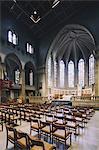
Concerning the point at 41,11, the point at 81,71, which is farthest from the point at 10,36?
the point at 81,71

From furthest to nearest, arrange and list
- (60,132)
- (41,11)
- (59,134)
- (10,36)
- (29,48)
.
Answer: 1. (29,48)
2. (41,11)
3. (10,36)
4. (60,132)
5. (59,134)

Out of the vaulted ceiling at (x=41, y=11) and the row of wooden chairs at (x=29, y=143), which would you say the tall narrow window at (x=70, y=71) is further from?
the row of wooden chairs at (x=29, y=143)

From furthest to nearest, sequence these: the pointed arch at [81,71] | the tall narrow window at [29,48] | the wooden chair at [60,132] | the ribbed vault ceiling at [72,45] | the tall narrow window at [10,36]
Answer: the pointed arch at [81,71]
the ribbed vault ceiling at [72,45]
the tall narrow window at [29,48]
the tall narrow window at [10,36]
the wooden chair at [60,132]

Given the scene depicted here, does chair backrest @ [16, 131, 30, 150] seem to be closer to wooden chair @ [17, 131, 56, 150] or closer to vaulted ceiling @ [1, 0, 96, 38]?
wooden chair @ [17, 131, 56, 150]

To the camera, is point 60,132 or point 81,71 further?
point 81,71

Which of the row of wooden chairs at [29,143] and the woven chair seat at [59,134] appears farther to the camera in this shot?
the woven chair seat at [59,134]

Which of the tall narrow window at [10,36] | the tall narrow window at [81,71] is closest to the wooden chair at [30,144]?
the tall narrow window at [10,36]

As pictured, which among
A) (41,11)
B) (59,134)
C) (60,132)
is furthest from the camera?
(41,11)

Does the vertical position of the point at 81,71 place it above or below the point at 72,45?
below

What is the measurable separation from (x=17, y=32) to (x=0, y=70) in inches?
301

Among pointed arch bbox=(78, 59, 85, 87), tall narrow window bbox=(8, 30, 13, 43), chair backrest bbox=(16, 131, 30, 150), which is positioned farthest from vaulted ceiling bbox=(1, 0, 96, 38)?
chair backrest bbox=(16, 131, 30, 150)

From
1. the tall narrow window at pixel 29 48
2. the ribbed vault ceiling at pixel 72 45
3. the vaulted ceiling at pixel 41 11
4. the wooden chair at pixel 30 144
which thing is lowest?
the wooden chair at pixel 30 144

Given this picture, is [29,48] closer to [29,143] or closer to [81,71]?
[81,71]

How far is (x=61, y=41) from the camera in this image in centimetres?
3634
